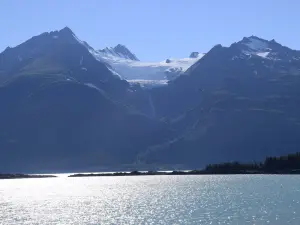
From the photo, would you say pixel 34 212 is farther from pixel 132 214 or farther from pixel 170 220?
pixel 170 220

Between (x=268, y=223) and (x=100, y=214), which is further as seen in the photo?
(x=100, y=214)

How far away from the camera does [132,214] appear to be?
119 m

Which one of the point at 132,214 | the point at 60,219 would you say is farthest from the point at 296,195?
the point at 60,219

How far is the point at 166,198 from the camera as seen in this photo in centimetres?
15962

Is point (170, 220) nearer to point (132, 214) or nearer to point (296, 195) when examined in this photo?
point (132, 214)

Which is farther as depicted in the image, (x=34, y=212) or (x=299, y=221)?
(x=34, y=212)

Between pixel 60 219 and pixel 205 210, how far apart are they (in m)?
28.8

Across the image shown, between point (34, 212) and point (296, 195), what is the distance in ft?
212

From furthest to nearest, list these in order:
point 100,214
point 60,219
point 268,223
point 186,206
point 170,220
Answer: point 186,206 < point 100,214 < point 60,219 < point 170,220 < point 268,223

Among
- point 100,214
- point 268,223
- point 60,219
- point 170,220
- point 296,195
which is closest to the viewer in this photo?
point 268,223

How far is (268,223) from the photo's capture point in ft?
318

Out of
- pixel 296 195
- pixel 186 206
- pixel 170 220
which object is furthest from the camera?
pixel 296 195

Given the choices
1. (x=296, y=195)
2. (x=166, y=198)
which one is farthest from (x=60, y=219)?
(x=296, y=195)

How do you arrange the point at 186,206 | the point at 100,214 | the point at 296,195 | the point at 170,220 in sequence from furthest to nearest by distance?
the point at 296,195
the point at 186,206
the point at 100,214
the point at 170,220
